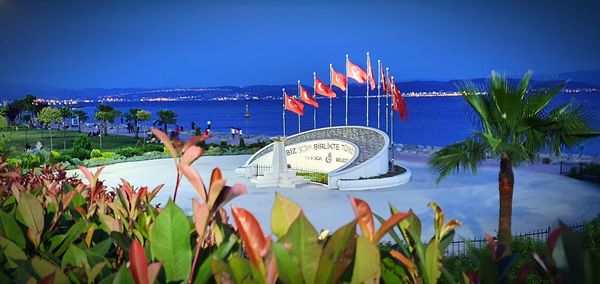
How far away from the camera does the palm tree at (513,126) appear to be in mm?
7227

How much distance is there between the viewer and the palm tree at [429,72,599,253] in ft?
23.7

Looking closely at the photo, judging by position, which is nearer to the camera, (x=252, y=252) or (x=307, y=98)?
(x=252, y=252)

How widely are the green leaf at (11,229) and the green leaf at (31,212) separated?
8 cm

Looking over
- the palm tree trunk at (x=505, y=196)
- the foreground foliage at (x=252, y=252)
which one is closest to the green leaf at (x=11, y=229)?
the foreground foliage at (x=252, y=252)

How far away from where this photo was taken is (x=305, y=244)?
1209 mm

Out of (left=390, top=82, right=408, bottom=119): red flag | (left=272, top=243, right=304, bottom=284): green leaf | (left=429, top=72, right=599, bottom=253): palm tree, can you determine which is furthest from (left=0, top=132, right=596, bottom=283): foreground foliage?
(left=390, top=82, right=408, bottom=119): red flag

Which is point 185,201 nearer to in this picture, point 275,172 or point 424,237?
point 275,172

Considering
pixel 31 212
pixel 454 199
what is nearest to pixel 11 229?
pixel 31 212

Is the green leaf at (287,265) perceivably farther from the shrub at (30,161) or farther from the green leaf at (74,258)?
the shrub at (30,161)

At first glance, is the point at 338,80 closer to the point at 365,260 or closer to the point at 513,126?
the point at 513,126

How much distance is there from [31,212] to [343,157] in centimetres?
1524

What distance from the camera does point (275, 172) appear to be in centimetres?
1565

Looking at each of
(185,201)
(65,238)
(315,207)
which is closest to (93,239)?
(65,238)

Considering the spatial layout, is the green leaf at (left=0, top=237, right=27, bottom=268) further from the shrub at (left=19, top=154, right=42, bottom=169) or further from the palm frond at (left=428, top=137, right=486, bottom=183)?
the shrub at (left=19, top=154, right=42, bottom=169)
